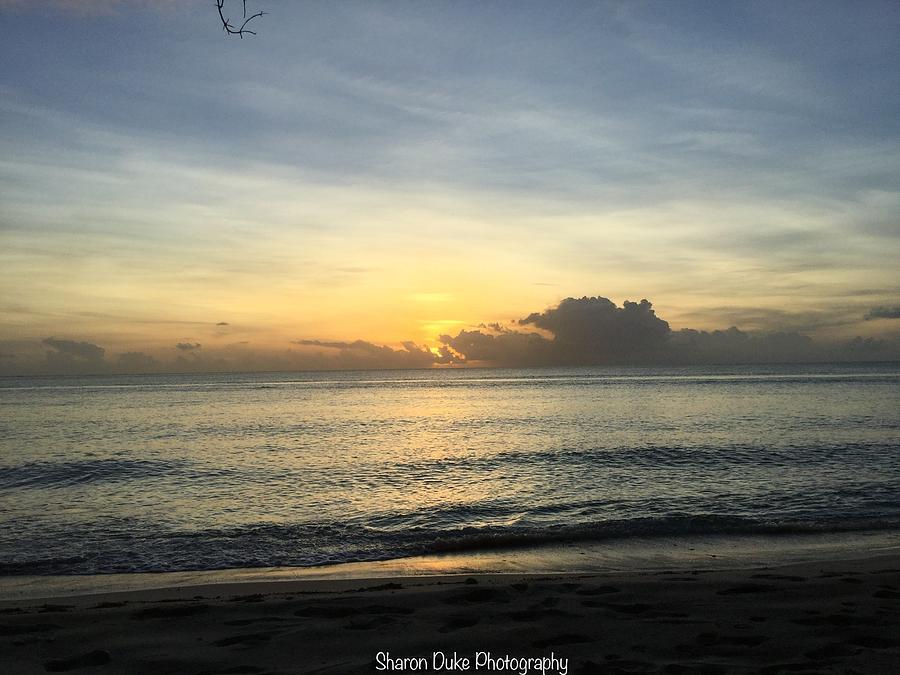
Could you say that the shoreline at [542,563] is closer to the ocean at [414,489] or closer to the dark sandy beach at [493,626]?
the ocean at [414,489]

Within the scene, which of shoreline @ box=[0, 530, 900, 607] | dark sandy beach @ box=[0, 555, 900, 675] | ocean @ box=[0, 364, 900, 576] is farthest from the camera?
ocean @ box=[0, 364, 900, 576]

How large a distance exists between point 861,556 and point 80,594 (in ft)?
49.4

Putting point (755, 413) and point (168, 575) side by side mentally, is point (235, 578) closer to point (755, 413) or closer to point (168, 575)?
point (168, 575)

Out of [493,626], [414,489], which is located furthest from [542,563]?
[414,489]

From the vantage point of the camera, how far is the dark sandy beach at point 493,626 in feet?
21.1

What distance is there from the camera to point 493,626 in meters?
7.47

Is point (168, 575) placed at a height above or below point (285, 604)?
below

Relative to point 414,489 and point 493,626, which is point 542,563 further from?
point 414,489

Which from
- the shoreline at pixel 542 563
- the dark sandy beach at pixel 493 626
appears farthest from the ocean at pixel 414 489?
the dark sandy beach at pixel 493 626

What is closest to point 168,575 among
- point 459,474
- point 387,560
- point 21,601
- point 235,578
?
point 235,578

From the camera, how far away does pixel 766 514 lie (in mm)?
15969

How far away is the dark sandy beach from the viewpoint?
6.42 m

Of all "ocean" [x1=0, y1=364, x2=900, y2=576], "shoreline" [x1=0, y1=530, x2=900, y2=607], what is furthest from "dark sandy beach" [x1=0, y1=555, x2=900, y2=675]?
"ocean" [x1=0, y1=364, x2=900, y2=576]

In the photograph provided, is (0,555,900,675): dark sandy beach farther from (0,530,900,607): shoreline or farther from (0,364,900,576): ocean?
(0,364,900,576): ocean
